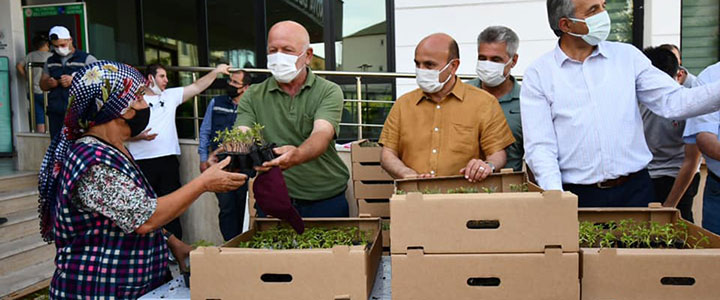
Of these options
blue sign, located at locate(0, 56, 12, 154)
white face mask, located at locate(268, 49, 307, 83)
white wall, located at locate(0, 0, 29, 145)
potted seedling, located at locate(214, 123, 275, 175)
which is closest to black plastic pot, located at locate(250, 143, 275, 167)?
potted seedling, located at locate(214, 123, 275, 175)

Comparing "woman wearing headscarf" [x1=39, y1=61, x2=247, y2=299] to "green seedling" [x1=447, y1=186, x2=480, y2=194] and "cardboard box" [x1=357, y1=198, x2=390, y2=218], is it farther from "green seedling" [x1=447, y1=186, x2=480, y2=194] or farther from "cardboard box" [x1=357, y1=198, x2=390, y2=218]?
"cardboard box" [x1=357, y1=198, x2=390, y2=218]

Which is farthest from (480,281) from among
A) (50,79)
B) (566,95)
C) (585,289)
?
(50,79)

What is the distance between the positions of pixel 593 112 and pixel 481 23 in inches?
152

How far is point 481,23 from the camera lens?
18.5 feet

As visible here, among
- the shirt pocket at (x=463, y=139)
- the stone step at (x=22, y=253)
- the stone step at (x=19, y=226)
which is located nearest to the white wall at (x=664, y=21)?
the shirt pocket at (x=463, y=139)

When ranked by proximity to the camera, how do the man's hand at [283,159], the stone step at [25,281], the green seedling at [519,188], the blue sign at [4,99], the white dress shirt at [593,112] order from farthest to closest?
the blue sign at [4,99] → the stone step at [25,281] → the white dress shirt at [593,112] → the green seedling at [519,188] → the man's hand at [283,159]

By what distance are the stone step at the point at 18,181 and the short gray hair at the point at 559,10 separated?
5.61 m

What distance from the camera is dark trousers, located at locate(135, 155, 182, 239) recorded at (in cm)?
481

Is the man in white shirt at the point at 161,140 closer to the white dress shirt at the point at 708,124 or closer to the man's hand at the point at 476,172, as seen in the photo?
the man's hand at the point at 476,172

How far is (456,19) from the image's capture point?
18.7 feet

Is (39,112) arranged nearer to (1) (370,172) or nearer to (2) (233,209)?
(2) (233,209)

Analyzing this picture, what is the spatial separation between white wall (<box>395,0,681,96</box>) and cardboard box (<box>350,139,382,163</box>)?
2.47 meters

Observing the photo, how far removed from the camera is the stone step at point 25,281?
4105mm

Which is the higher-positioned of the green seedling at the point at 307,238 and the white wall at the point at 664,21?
the white wall at the point at 664,21
